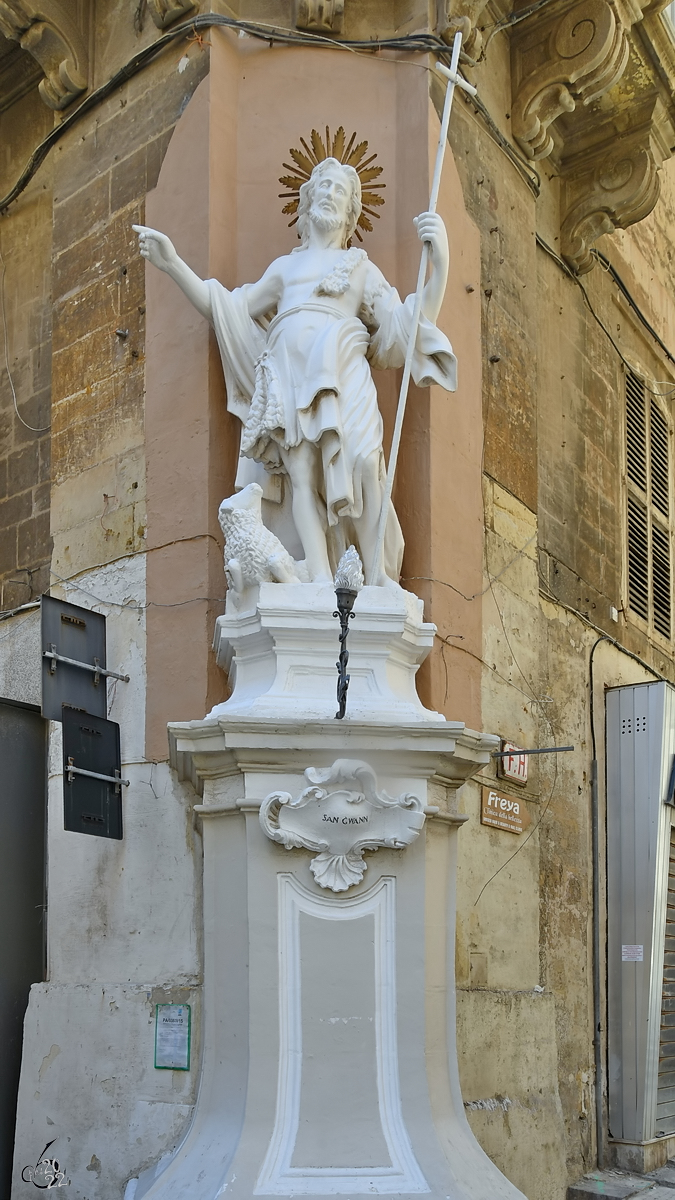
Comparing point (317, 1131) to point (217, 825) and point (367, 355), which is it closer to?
point (217, 825)

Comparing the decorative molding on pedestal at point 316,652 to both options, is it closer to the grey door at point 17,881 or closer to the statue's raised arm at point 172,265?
the statue's raised arm at point 172,265

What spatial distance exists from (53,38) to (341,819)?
5.19 meters

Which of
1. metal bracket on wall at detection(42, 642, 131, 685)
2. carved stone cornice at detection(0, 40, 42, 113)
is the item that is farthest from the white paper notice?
carved stone cornice at detection(0, 40, 42, 113)

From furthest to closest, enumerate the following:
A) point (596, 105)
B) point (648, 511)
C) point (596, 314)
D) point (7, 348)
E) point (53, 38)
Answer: point (648, 511) → point (596, 314) → point (596, 105) → point (7, 348) → point (53, 38)

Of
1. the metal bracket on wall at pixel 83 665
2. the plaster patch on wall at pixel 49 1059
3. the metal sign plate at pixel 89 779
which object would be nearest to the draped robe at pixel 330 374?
the metal bracket on wall at pixel 83 665

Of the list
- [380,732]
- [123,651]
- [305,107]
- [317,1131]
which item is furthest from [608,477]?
[317,1131]

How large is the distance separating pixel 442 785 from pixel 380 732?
0.46 m

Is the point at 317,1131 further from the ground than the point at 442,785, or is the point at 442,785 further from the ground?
the point at 442,785

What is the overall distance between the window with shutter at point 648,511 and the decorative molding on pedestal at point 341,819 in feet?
16.7

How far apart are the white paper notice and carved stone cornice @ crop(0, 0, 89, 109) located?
17.4 ft

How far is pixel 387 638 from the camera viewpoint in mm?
6000

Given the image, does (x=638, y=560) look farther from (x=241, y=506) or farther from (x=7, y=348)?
(x=241, y=506)
